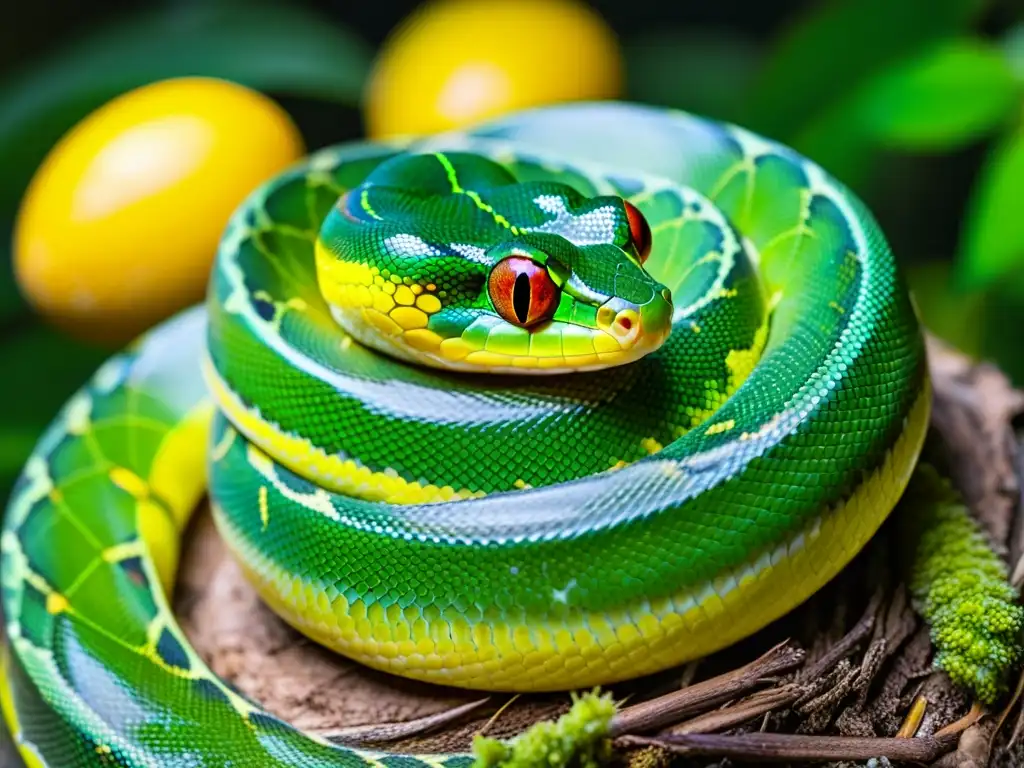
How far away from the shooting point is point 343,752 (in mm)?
1658

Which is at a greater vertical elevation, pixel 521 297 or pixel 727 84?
pixel 521 297

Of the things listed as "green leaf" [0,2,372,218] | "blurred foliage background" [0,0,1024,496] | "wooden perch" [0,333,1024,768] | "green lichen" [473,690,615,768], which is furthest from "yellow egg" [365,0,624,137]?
"green lichen" [473,690,615,768]

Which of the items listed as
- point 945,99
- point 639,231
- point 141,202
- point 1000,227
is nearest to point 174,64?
point 141,202

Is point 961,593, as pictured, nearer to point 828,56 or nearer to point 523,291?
point 523,291

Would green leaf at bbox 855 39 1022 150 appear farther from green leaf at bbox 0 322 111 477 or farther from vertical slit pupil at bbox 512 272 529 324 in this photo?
green leaf at bbox 0 322 111 477

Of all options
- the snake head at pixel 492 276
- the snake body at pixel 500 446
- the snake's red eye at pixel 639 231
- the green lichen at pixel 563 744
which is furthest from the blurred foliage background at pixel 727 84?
the green lichen at pixel 563 744

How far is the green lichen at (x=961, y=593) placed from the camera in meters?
1.68

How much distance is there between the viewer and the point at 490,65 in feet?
10.2

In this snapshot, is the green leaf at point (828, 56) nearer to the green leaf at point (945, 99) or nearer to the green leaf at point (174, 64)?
the green leaf at point (945, 99)

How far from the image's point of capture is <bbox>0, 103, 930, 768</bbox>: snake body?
60.9 inches

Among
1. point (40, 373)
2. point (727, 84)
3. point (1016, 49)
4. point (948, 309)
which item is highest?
point (1016, 49)

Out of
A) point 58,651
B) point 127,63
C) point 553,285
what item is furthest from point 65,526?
point 127,63

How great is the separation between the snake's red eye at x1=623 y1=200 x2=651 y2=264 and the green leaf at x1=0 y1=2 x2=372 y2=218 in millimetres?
2094

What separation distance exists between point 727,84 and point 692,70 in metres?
0.15
